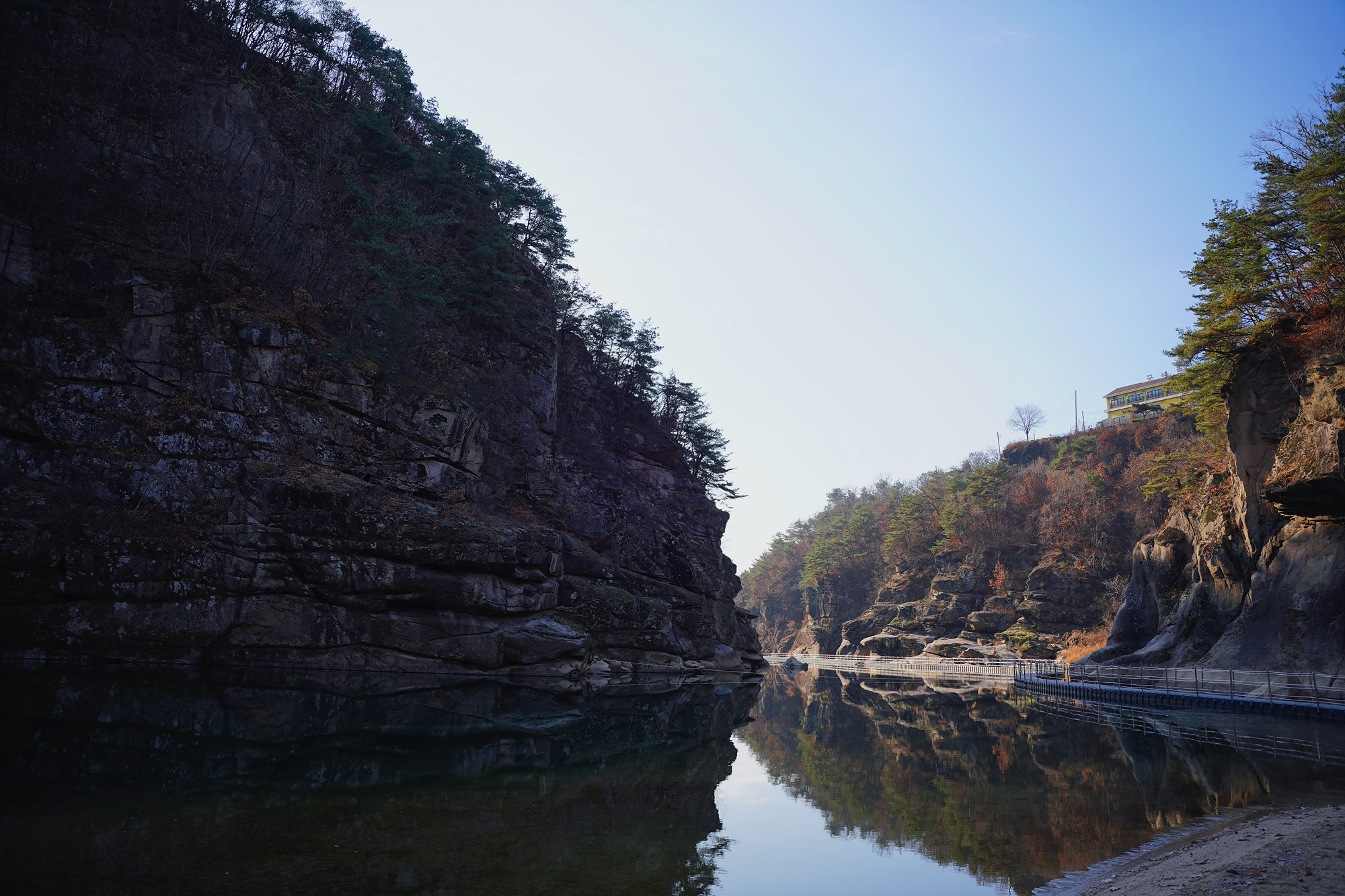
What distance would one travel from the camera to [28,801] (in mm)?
8859

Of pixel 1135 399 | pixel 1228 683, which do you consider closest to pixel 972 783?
pixel 1228 683

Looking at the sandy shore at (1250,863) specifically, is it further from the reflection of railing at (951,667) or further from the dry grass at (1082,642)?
the dry grass at (1082,642)

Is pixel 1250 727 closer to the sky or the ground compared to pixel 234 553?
closer to the ground

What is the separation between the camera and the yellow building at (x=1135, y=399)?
94312mm

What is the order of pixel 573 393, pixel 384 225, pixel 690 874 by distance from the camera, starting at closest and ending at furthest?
pixel 690 874
pixel 384 225
pixel 573 393

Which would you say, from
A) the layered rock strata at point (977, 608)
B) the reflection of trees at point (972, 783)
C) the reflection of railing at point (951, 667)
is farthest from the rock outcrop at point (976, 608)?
the reflection of trees at point (972, 783)

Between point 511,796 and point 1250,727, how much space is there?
2156 centimetres

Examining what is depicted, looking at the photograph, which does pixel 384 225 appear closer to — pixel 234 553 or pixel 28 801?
pixel 234 553

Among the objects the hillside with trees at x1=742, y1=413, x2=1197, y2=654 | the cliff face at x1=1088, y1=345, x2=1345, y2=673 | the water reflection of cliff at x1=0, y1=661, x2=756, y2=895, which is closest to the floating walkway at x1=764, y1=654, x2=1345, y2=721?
the cliff face at x1=1088, y1=345, x2=1345, y2=673

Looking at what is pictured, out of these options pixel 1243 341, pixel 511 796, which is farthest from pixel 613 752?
pixel 1243 341

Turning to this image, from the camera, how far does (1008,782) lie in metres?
14.3

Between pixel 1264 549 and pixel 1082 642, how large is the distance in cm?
3240

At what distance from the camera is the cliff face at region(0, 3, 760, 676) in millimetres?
22312

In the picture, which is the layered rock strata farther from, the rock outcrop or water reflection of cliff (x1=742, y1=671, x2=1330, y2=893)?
water reflection of cliff (x1=742, y1=671, x2=1330, y2=893)
